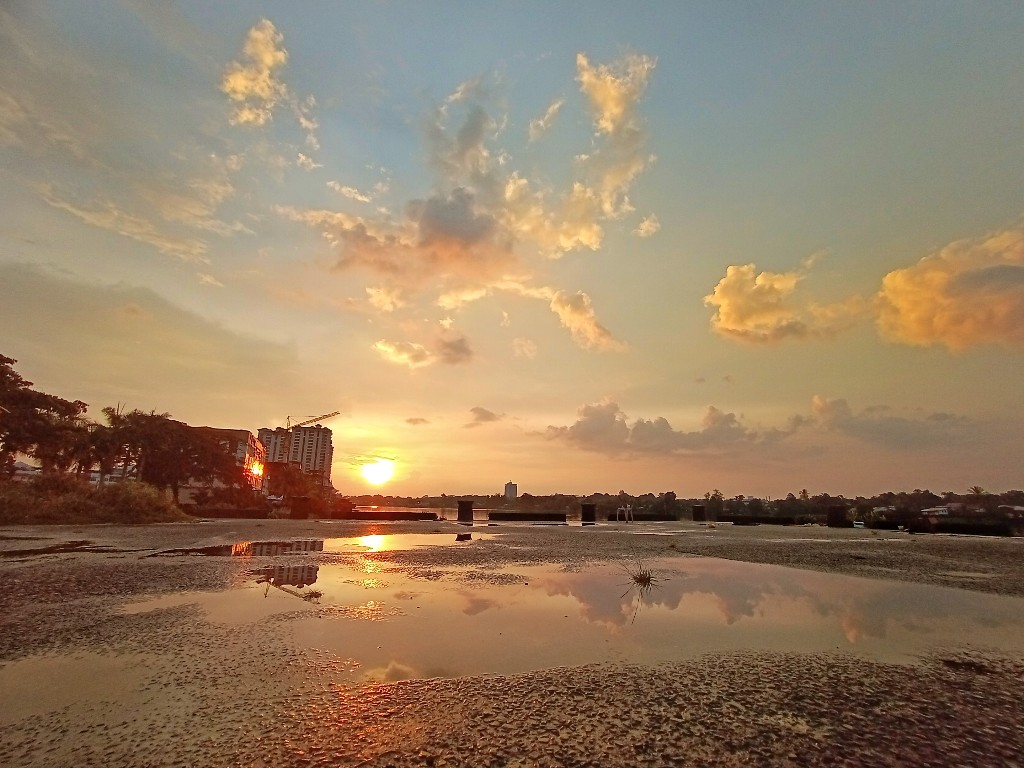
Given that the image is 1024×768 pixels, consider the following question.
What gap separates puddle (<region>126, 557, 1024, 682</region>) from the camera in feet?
17.7

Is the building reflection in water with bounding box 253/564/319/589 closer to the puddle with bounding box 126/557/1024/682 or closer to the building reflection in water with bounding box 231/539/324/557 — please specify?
the puddle with bounding box 126/557/1024/682

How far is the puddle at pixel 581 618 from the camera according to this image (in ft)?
17.7

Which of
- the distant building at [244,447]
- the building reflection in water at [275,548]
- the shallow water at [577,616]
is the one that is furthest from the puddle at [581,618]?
the distant building at [244,447]

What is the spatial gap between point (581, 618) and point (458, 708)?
3480 millimetres

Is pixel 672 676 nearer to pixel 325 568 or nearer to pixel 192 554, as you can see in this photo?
pixel 325 568

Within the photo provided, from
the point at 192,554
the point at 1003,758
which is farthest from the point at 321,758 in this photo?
the point at 192,554

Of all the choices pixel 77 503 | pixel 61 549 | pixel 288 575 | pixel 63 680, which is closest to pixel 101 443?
pixel 77 503

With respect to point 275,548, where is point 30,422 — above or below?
above

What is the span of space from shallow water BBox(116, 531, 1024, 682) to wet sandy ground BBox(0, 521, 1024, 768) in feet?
1.35

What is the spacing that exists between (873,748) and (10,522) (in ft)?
120

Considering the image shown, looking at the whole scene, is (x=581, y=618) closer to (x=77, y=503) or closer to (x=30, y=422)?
(x=77, y=503)

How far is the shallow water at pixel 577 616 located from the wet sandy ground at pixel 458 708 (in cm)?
41

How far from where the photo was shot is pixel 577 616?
714cm

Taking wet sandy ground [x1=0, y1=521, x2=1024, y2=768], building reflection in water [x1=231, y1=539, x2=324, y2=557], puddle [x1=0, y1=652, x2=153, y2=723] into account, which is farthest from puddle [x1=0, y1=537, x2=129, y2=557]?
puddle [x1=0, y1=652, x2=153, y2=723]
